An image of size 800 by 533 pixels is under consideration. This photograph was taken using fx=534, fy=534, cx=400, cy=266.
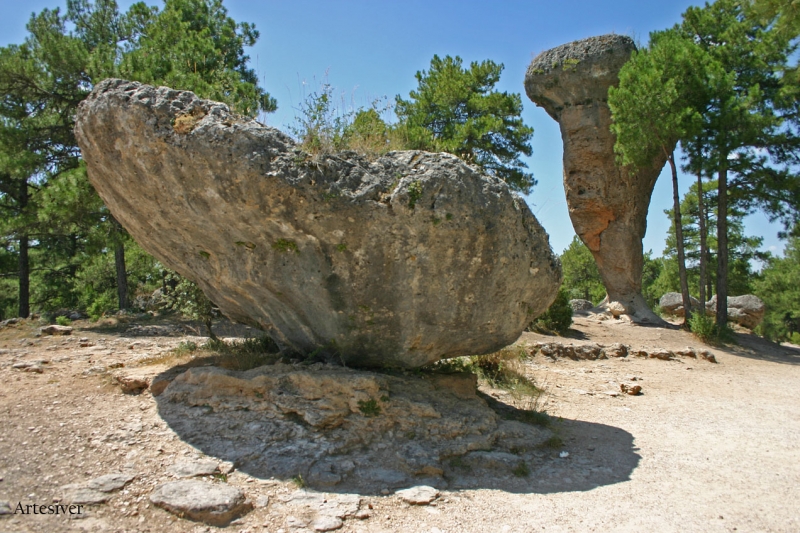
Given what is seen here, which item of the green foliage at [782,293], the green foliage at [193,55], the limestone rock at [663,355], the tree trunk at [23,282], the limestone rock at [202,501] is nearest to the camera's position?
the limestone rock at [202,501]

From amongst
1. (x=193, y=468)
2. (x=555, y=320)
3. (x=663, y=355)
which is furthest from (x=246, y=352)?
(x=555, y=320)

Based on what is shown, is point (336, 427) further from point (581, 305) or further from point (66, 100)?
point (581, 305)

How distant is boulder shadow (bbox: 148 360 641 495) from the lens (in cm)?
422

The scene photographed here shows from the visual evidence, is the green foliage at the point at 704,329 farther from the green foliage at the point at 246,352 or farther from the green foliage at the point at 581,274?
the green foliage at the point at 581,274

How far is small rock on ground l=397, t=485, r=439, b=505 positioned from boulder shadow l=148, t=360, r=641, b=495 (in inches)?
4.3

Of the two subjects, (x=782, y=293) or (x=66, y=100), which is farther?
(x=782, y=293)

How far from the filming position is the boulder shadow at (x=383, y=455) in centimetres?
422

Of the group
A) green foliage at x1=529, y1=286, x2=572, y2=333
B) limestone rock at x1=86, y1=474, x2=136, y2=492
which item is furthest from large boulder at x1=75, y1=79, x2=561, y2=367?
green foliage at x1=529, y1=286, x2=572, y2=333

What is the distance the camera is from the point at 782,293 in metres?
30.3

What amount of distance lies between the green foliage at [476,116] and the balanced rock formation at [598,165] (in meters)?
1.26

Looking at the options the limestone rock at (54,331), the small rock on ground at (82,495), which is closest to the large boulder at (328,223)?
the small rock on ground at (82,495)

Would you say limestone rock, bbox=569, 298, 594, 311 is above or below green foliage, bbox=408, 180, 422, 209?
below

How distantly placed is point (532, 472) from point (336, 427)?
Result: 1783 millimetres

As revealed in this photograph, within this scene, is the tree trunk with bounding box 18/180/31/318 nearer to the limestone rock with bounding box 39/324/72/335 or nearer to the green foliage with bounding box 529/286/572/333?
the limestone rock with bounding box 39/324/72/335
